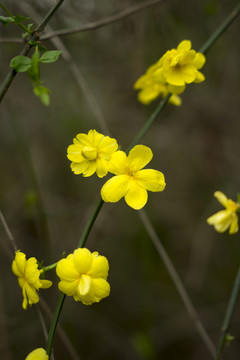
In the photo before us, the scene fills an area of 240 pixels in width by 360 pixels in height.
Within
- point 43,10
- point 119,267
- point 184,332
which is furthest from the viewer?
point 119,267

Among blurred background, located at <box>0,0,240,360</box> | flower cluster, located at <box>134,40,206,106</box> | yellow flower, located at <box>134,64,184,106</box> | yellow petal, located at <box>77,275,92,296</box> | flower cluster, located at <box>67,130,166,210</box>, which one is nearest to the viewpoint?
yellow petal, located at <box>77,275,92,296</box>

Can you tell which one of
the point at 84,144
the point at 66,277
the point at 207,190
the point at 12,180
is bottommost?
the point at 66,277

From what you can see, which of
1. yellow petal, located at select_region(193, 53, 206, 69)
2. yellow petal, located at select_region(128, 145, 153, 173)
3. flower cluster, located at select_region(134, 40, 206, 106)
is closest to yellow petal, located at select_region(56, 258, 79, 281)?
yellow petal, located at select_region(128, 145, 153, 173)

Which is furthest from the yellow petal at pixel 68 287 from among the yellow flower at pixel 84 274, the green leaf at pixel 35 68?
the green leaf at pixel 35 68

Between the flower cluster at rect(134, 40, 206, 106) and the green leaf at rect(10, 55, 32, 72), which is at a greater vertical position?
the green leaf at rect(10, 55, 32, 72)

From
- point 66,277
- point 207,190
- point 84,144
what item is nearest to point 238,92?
point 207,190

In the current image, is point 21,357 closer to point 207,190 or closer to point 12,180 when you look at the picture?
point 12,180

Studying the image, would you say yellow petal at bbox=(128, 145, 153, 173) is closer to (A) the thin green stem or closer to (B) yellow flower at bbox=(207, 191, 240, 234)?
(B) yellow flower at bbox=(207, 191, 240, 234)
